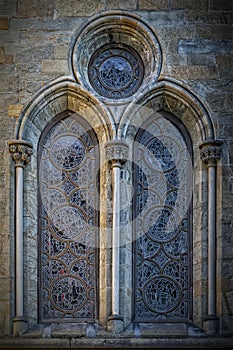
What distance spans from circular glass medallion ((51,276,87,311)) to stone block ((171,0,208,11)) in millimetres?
3400

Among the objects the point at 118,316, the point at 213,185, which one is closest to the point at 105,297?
the point at 118,316

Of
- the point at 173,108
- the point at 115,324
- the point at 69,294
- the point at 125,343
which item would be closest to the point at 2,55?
the point at 173,108

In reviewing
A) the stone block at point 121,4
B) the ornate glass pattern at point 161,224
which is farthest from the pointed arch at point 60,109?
the stone block at point 121,4

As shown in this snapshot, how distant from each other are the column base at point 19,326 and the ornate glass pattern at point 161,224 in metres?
1.29

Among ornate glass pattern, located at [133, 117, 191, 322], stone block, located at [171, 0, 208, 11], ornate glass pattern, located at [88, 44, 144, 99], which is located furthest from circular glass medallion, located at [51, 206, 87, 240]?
stone block, located at [171, 0, 208, 11]

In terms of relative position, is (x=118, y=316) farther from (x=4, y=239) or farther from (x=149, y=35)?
(x=149, y=35)

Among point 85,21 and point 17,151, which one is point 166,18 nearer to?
point 85,21

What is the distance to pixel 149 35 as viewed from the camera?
39.1 ft

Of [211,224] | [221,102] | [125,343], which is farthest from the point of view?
[221,102]

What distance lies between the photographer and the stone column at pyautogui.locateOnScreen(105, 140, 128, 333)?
11227 mm

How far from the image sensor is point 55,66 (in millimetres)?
11883

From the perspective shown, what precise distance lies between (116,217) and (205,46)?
7.43 feet

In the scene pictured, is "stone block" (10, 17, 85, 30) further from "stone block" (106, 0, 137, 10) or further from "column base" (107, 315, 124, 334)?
"column base" (107, 315, 124, 334)

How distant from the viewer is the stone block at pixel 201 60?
38.8ft
